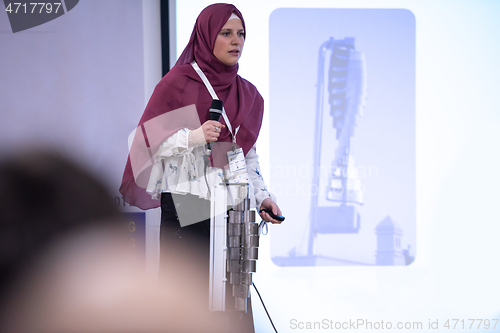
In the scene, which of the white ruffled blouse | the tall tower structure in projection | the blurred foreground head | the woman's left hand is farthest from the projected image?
the blurred foreground head

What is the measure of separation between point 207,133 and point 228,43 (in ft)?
1.05

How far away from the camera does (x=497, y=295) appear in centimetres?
193

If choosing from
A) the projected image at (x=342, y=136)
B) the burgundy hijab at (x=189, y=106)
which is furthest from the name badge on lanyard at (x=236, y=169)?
the projected image at (x=342, y=136)

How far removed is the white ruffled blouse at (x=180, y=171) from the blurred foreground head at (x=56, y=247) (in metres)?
0.75

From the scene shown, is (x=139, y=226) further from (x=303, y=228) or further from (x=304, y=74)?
(x=304, y=74)

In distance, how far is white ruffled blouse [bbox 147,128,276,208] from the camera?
1.08 meters

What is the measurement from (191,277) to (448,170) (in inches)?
58.4

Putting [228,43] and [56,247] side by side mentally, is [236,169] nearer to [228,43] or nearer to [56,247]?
[228,43]

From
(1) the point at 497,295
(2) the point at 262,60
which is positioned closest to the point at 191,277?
(2) the point at 262,60

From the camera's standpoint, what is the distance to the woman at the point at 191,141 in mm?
1080

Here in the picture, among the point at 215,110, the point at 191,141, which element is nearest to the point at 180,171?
the point at 191,141

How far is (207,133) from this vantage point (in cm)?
101

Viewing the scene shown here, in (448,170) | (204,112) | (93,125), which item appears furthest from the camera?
(448,170)

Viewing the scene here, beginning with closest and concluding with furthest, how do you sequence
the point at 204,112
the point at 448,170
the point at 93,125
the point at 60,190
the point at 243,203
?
the point at 60,190 < the point at 243,203 < the point at 204,112 < the point at 93,125 < the point at 448,170
